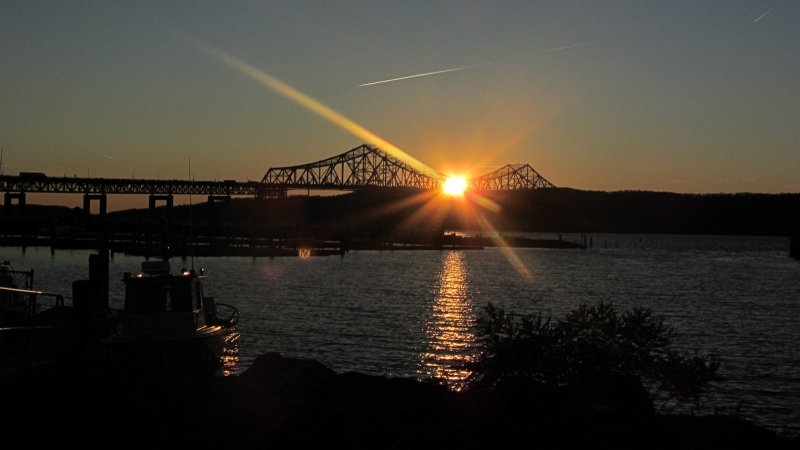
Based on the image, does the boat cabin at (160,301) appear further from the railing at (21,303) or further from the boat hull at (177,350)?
the railing at (21,303)

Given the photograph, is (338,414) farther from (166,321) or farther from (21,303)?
(21,303)

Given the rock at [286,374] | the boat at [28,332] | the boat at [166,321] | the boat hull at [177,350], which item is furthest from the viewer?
the boat at [166,321]

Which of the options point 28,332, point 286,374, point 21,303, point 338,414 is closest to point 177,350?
point 28,332

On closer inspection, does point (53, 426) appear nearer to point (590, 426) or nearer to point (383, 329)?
point (590, 426)

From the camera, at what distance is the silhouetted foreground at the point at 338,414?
1319cm

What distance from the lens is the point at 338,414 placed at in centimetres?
1425

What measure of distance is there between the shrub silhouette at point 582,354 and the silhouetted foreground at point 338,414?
96 cm

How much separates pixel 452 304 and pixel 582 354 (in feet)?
146

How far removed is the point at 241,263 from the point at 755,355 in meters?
79.1

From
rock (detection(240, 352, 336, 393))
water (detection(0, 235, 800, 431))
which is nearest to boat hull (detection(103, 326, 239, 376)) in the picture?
water (detection(0, 235, 800, 431))

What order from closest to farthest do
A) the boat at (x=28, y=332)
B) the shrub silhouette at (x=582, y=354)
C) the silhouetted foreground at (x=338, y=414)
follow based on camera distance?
the silhouetted foreground at (x=338, y=414), the shrub silhouette at (x=582, y=354), the boat at (x=28, y=332)

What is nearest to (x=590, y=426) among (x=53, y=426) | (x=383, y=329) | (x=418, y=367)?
(x=53, y=426)

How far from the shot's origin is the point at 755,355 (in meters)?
37.2

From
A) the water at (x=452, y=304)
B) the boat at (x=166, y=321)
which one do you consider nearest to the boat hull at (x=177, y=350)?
the boat at (x=166, y=321)
